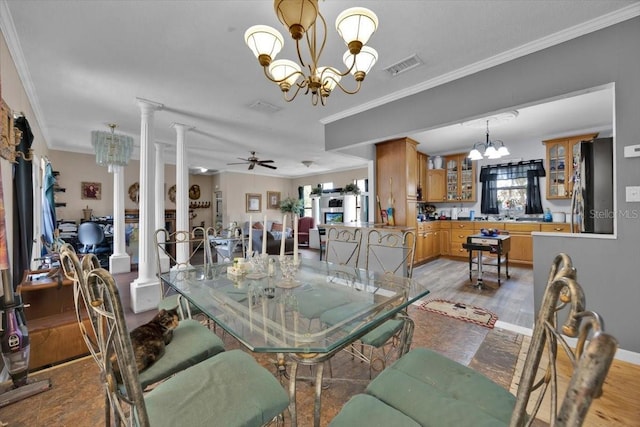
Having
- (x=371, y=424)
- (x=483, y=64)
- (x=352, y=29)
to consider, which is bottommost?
(x=371, y=424)

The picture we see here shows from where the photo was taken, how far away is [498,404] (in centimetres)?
95

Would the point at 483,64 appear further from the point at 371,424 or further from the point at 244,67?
the point at 371,424

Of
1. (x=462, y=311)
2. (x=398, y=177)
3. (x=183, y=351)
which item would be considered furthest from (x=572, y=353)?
(x=398, y=177)

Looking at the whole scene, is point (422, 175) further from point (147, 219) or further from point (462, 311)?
point (147, 219)

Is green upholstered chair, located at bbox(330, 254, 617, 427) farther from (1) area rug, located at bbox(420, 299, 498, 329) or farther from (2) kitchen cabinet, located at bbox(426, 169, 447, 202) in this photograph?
(2) kitchen cabinet, located at bbox(426, 169, 447, 202)

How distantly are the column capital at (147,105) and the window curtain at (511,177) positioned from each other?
6.38m

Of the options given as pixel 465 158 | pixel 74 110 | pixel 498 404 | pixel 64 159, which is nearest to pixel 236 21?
pixel 498 404

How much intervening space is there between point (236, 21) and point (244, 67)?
622 millimetres

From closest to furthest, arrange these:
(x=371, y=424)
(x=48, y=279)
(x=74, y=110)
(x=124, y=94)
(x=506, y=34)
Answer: (x=371, y=424)
(x=506, y=34)
(x=48, y=279)
(x=124, y=94)
(x=74, y=110)

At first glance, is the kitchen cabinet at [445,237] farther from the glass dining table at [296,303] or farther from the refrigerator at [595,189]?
the glass dining table at [296,303]

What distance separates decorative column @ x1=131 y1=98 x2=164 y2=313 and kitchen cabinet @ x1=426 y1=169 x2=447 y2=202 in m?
Answer: 5.60

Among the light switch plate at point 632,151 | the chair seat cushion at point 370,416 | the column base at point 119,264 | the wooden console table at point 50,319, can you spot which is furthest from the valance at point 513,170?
the column base at point 119,264

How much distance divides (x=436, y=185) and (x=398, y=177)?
2.22 m

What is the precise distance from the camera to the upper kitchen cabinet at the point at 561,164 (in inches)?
196
